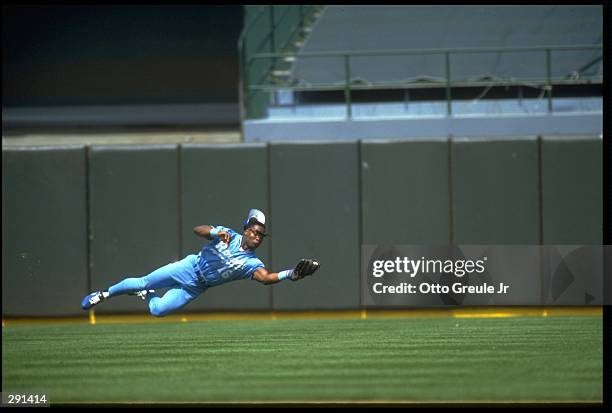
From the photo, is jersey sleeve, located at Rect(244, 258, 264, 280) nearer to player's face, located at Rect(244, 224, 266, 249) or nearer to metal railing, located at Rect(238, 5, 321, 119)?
player's face, located at Rect(244, 224, 266, 249)

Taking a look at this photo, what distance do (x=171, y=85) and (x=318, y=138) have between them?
4011mm

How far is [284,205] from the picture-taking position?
12.3 metres

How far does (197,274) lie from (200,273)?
29mm

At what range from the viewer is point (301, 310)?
12.2 metres

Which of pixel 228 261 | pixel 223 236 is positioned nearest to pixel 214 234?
pixel 223 236

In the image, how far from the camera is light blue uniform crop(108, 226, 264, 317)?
9.27 metres

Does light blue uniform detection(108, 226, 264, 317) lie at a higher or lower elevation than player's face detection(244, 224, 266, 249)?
lower

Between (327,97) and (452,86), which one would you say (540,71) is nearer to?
(452,86)

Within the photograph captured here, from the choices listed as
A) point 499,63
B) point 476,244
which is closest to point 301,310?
point 476,244

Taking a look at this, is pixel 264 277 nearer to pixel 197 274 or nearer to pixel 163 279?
pixel 197 274
